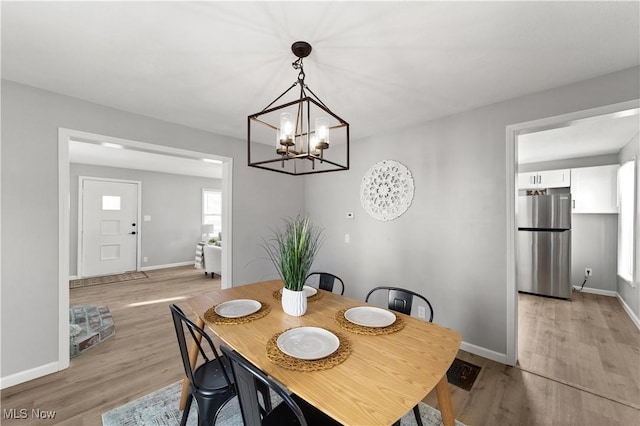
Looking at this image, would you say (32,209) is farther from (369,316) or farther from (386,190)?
(386,190)

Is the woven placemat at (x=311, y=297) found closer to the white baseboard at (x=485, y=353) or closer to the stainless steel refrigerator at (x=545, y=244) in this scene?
the white baseboard at (x=485, y=353)

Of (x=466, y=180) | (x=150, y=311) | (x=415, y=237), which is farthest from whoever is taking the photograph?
(x=150, y=311)

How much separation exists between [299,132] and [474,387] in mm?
2857

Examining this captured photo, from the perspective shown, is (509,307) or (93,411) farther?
(509,307)

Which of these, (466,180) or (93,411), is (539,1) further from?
(93,411)

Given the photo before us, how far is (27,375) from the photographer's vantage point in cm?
204

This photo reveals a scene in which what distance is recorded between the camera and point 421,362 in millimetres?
1102

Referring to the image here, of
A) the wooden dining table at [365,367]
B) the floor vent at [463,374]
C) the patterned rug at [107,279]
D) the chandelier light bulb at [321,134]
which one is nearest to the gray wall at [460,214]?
the floor vent at [463,374]

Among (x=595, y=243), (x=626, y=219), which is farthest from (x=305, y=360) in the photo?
(x=595, y=243)

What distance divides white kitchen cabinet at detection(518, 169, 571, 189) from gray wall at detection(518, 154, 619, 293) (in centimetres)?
24

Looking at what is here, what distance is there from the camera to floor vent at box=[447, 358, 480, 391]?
6.68 feet

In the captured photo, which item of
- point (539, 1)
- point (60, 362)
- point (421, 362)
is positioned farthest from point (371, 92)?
point (60, 362)

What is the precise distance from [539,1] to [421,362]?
174cm

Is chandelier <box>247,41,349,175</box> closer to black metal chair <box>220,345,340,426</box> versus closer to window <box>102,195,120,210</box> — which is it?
black metal chair <box>220,345,340,426</box>
